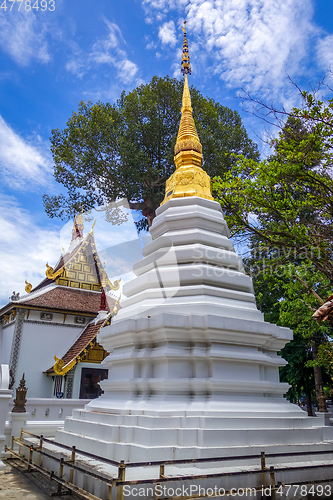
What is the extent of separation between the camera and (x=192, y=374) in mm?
5543

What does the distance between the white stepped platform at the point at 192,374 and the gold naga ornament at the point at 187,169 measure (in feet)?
4.72

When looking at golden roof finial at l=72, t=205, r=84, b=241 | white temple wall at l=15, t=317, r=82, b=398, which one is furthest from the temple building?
golden roof finial at l=72, t=205, r=84, b=241

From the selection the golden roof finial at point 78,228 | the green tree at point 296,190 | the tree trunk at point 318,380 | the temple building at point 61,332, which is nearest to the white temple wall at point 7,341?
the temple building at point 61,332

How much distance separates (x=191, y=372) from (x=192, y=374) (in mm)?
31

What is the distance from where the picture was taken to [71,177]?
1916 cm

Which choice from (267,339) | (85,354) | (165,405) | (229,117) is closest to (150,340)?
(165,405)

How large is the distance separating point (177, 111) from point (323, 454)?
16885mm

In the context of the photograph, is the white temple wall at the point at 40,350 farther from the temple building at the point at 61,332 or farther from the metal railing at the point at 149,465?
the metal railing at the point at 149,465

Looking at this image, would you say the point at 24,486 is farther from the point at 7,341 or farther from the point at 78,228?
the point at 78,228

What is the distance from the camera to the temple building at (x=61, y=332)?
15273 mm

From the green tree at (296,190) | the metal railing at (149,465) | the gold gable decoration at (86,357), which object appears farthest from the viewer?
the gold gable decoration at (86,357)

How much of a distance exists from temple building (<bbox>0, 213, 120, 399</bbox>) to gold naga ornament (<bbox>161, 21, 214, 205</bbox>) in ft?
28.8

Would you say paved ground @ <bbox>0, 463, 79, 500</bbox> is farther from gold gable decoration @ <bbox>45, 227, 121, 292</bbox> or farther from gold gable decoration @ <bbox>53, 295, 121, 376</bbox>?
gold gable decoration @ <bbox>45, 227, 121, 292</bbox>

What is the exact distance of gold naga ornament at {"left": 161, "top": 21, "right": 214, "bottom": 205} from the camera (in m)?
8.27
